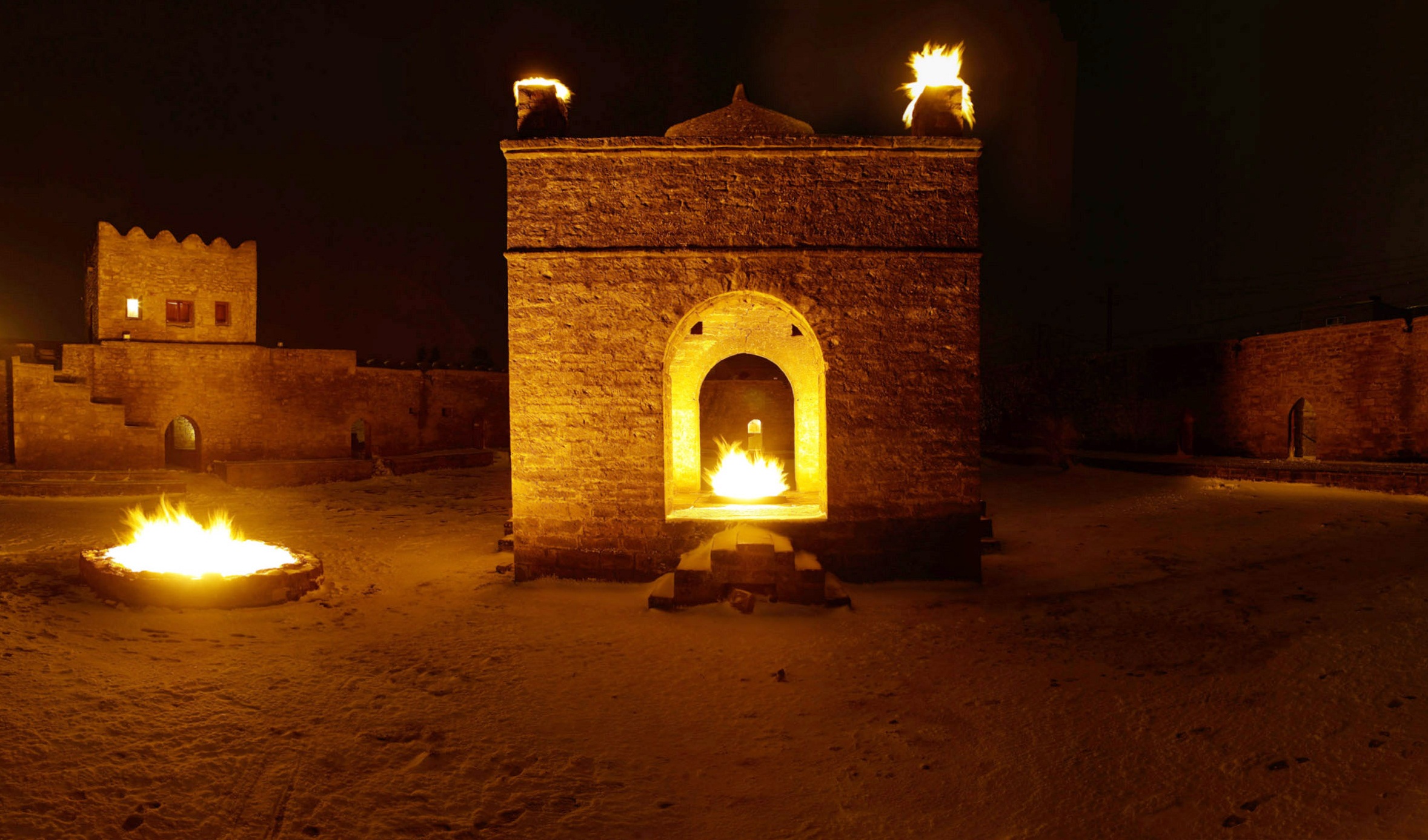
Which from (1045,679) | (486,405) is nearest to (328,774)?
(1045,679)

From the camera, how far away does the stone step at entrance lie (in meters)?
7.11

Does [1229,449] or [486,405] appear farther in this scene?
[486,405]

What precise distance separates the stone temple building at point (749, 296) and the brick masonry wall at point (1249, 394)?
45.5 feet

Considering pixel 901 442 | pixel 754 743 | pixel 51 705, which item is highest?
pixel 901 442

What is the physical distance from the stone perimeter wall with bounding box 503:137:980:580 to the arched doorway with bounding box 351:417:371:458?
16.5 meters


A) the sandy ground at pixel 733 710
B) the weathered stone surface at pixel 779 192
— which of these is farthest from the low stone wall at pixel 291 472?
the weathered stone surface at pixel 779 192

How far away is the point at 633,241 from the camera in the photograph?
7.91m

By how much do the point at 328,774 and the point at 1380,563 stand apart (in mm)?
10167

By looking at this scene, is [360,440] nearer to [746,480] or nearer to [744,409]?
[744,409]

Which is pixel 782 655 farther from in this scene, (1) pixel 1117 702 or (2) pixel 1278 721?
(2) pixel 1278 721

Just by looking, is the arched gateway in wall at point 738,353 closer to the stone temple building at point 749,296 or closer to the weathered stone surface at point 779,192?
the stone temple building at point 749,296

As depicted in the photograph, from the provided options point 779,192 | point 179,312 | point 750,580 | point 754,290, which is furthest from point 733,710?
point 179,312

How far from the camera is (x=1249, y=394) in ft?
62.8

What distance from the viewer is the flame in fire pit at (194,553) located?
23.5ft
